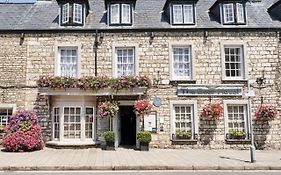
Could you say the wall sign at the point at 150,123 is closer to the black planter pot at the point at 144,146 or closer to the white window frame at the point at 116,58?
the black planter pot at the point at 144,146

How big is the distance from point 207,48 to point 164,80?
118 inches

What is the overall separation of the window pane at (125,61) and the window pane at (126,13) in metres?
1.69

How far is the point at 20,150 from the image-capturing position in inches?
564

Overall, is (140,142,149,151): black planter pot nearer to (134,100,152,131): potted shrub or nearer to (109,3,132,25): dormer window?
(134,100,152,131): potted shrub

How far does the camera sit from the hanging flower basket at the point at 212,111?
51.0ft

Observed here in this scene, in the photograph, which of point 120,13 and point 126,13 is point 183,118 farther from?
point 120,13

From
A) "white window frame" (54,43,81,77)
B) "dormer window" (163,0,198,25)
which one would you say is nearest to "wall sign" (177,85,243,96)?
"dormer window" (163,0,198,25)

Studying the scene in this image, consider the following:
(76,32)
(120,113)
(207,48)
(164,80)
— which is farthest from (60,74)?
(207,48)

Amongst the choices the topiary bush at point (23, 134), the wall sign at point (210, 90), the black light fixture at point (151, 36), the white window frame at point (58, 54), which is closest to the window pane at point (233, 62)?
the wall sign at point (210, 90)

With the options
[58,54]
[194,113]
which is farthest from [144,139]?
[58,54]

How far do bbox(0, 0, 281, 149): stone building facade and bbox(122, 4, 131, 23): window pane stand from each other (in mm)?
681

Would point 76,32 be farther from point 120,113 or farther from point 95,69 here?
point 120,113

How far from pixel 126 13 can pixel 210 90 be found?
6372 mm

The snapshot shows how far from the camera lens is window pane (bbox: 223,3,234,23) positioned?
16953 mm
